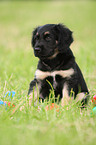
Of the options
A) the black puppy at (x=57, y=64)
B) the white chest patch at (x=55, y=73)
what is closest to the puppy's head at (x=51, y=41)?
the black puppy at (x=57, y=64)

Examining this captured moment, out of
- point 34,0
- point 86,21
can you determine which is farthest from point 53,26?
point 34,0

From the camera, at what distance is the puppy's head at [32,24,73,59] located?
3555 millimetres

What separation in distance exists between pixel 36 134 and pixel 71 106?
3.10ft

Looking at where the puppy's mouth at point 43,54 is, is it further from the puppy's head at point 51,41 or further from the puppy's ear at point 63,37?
the puppy's ear at point 63,37

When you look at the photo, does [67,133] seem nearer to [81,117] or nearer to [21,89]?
[81,117]

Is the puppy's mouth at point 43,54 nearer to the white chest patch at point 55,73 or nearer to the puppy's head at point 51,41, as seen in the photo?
the puppy's head at point 51,41

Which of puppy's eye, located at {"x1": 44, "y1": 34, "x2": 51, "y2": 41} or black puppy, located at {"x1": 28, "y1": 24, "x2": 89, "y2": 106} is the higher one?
puppy's eye, located at {"x1": 44, "y1": 34, "x2": 51, "y2": 41}

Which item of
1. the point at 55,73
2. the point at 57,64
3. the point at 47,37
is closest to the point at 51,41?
the point at 47,37

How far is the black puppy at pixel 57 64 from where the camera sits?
354 centimetres

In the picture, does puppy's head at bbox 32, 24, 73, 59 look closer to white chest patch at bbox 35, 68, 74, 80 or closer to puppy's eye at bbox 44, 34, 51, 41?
puppy's eye at bbox 44, 34, 51, 41

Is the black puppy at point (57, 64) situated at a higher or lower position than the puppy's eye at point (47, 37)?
lower

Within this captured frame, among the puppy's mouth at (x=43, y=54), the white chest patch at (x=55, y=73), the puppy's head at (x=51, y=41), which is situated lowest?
the white chest patch at (x=55, y=73)

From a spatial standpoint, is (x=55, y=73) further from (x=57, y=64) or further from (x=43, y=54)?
(x=43, y=54)

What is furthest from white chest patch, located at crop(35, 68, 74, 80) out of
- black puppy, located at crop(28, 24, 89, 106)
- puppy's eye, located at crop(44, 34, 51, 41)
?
puppy's eye, located at crop(44, 34, 51, 41)
